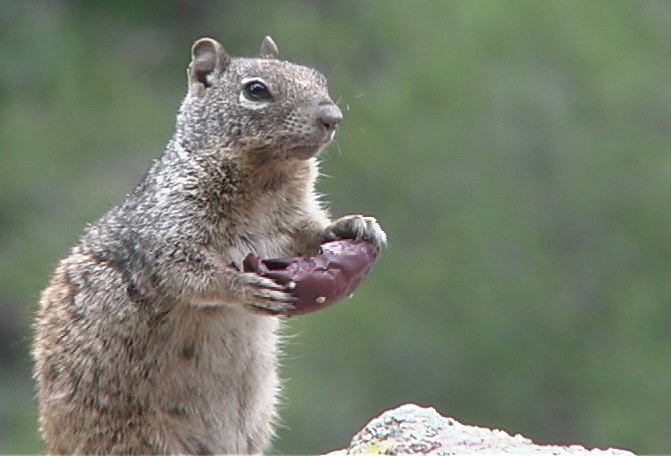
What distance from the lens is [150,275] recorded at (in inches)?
276

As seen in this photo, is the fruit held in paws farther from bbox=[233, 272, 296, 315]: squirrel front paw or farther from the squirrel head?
the squirrel head

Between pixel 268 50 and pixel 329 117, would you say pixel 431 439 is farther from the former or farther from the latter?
pixel 268 50

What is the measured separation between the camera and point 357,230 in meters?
6.99

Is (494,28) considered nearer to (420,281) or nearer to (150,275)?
(420,281)

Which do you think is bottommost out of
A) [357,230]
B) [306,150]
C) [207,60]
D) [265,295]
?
[265,295]

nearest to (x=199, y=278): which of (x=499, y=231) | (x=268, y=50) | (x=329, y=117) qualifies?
(x=329, y=117)

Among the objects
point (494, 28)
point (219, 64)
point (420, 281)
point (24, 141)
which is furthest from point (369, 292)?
point (219, 64)

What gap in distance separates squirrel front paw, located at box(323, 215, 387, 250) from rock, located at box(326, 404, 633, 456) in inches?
28.1

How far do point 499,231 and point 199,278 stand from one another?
491 inches

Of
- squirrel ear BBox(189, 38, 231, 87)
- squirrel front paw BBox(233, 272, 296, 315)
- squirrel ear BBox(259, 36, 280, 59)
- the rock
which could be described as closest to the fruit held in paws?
squirrel front paw BBox(233, 272, 296, 315)

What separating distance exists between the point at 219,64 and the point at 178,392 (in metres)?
1.28

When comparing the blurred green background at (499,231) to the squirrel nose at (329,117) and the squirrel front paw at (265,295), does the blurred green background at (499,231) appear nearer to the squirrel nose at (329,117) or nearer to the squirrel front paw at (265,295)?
the squirrel nose at (329,117)

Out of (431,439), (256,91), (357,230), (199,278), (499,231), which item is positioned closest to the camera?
(431,439)

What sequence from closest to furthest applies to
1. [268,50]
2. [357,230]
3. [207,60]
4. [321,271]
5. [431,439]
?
[431,439] < [321,271] < [357,230] < [207,60] < [268,50]
